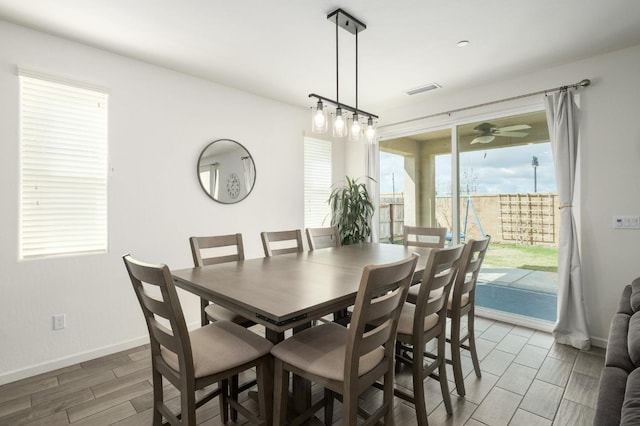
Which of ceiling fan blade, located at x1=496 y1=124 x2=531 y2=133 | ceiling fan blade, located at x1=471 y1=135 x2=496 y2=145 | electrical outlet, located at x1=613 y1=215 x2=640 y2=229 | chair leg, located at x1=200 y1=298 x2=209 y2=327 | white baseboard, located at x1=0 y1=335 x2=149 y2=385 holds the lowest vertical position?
white baseboard, located at x1=0 y1=335 x2=149 y2=385

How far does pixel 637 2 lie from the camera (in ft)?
6.86

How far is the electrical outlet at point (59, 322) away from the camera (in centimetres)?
249

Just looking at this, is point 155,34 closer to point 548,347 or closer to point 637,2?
point 637,2

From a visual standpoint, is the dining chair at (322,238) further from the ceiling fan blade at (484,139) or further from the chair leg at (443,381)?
the ceiling fan blade at (484,139)

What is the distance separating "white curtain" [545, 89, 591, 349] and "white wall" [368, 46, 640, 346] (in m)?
0.10

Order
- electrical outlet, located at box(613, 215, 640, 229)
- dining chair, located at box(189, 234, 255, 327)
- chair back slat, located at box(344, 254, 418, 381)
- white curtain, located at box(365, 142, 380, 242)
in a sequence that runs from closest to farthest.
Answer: chair back slat, located at box(344, 254, 418, 381) < dining chair, located at box(189, 234, 255, 327) < electrical outlet, located at box(613, 215, 640, 229) < white curtain, located at box(365, 142, 380, 242)

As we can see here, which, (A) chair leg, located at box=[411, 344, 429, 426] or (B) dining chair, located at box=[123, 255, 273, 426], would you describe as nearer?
(B) dining chair, located at box=[123, 255, 273, 426]

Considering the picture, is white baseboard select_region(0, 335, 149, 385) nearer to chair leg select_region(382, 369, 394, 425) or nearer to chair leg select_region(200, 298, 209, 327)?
chair leg select_region(200, 298, 209, 327)

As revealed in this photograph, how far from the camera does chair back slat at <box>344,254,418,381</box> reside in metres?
1.22

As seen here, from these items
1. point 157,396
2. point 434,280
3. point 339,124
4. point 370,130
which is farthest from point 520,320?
point 157,396

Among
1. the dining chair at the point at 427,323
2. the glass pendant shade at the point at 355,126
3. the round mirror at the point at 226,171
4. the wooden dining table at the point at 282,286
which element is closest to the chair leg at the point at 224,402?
the wooden dining table at the point at 282,286

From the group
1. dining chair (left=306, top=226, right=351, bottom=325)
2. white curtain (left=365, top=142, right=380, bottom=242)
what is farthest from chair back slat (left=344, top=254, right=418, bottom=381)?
white curtain (left=365, top=142, right=380, bottom=242)

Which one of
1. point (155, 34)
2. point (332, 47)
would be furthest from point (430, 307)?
point (155, 34)

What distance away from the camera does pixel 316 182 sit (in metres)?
4.55
